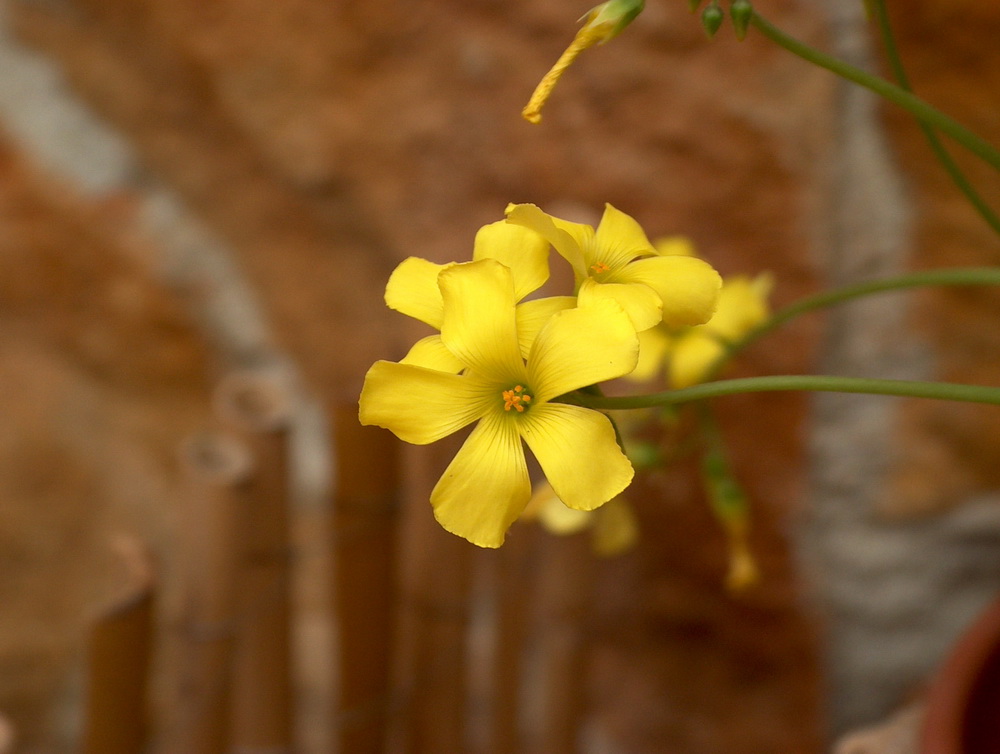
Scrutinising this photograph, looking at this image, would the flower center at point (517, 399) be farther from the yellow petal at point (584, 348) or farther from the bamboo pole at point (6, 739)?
the bamboo pole at point (6, 739)

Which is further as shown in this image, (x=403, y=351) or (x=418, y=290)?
(x=403, y=351)

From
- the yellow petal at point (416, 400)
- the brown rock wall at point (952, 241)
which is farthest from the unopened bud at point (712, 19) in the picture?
the brown rock wall at point (952, 241)

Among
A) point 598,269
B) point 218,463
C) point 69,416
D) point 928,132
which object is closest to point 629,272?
point 598,269

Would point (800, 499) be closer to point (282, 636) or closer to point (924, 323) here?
point (924, 323)

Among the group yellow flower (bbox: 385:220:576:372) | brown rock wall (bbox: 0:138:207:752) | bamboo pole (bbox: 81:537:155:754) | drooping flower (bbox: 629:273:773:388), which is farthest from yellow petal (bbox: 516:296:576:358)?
brown rock wall (bbox: 0:138:207:752)

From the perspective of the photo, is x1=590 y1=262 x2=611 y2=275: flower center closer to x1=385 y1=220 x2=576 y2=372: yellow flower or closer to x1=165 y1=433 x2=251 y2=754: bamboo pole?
x1=385 y1=220 x2=576 y2=372: yellow flower

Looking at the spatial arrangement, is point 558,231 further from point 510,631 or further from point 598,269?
point 510,631
